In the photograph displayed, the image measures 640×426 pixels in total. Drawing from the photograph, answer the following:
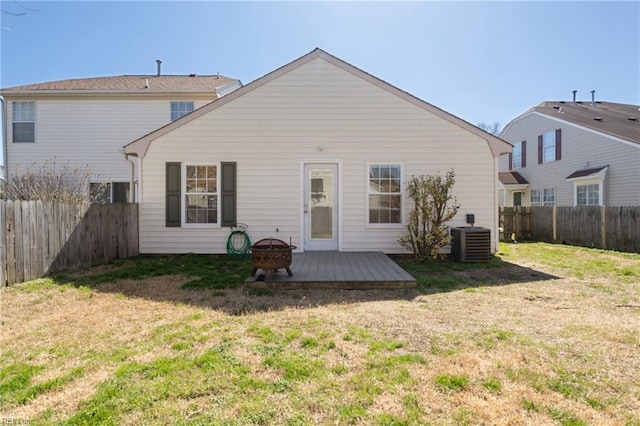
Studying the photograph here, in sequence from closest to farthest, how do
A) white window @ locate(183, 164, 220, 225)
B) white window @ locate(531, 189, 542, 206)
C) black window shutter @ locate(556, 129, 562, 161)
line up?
1. white window @ locate(183, 164, 220, 225)
2. black window shutter @ locate(556, 129, 562, 161)
3. white window @ locate(531, 189, 542, 206)

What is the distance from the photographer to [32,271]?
593 centimetres

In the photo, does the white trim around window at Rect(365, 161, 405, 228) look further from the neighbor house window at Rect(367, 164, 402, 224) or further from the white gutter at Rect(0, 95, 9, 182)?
the white gutter at Rect(0, 95, 9, 182)

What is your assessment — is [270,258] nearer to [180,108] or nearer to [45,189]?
[45,189]

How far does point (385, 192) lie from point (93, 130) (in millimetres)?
11463

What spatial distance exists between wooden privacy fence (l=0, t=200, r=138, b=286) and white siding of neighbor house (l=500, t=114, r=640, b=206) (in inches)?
671

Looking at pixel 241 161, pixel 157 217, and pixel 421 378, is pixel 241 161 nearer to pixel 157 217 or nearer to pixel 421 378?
pixel 157 217

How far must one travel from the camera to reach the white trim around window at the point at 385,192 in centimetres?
843

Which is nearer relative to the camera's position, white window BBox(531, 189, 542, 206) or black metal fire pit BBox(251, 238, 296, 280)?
black metal fire pit BBox(251, 238, 296, 280)

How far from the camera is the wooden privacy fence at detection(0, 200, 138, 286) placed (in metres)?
5.55

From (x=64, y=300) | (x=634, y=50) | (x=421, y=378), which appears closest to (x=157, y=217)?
(x=64, y=300)

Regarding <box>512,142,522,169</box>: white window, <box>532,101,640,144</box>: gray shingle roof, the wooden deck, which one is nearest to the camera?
the wooden deck

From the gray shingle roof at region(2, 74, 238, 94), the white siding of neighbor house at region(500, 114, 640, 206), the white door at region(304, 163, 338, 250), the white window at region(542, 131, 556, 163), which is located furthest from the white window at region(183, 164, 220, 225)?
the white window at region(542, 131, 556, 163)

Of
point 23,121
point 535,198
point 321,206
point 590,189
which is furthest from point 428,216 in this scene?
point 23,121

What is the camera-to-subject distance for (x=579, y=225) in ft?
36.4
